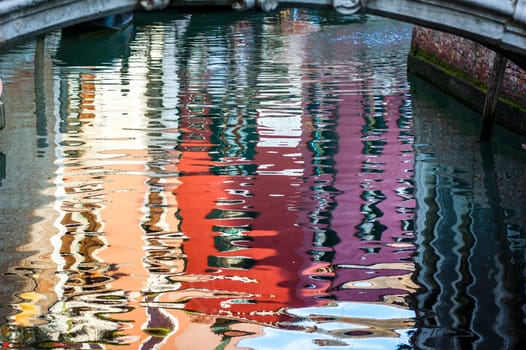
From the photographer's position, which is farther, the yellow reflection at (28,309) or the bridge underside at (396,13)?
the yellow reflection at (28,309)

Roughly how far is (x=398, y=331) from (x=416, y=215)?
9.73 ft

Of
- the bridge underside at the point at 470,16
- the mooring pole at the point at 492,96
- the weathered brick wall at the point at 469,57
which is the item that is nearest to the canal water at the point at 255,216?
the mooring pole at the point at 492,96

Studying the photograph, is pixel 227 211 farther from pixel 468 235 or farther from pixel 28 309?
pixel 28 309

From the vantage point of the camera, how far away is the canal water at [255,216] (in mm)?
6504

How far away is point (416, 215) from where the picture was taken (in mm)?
9195

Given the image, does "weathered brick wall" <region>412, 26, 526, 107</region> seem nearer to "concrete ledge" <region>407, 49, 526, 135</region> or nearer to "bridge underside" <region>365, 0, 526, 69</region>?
"concrete ledge" <region>407, 49, 526, 135</region>

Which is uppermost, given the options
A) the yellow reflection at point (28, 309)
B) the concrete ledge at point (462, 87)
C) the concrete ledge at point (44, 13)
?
the concrete ledge at point (44, 13)

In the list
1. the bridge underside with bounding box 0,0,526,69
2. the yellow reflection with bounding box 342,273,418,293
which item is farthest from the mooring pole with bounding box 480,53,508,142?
the bridge underside with bounding box 0,0,526,69

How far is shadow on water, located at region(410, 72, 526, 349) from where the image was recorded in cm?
645

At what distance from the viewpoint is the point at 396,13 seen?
5957 millimetres

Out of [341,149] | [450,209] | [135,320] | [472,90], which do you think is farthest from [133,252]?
[472,90]

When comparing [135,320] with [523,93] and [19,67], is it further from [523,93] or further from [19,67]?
[19,67]

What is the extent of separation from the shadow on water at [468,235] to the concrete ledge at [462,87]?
0.18m

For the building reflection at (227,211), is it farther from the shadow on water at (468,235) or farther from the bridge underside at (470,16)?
the bridge underside at (470,16)
